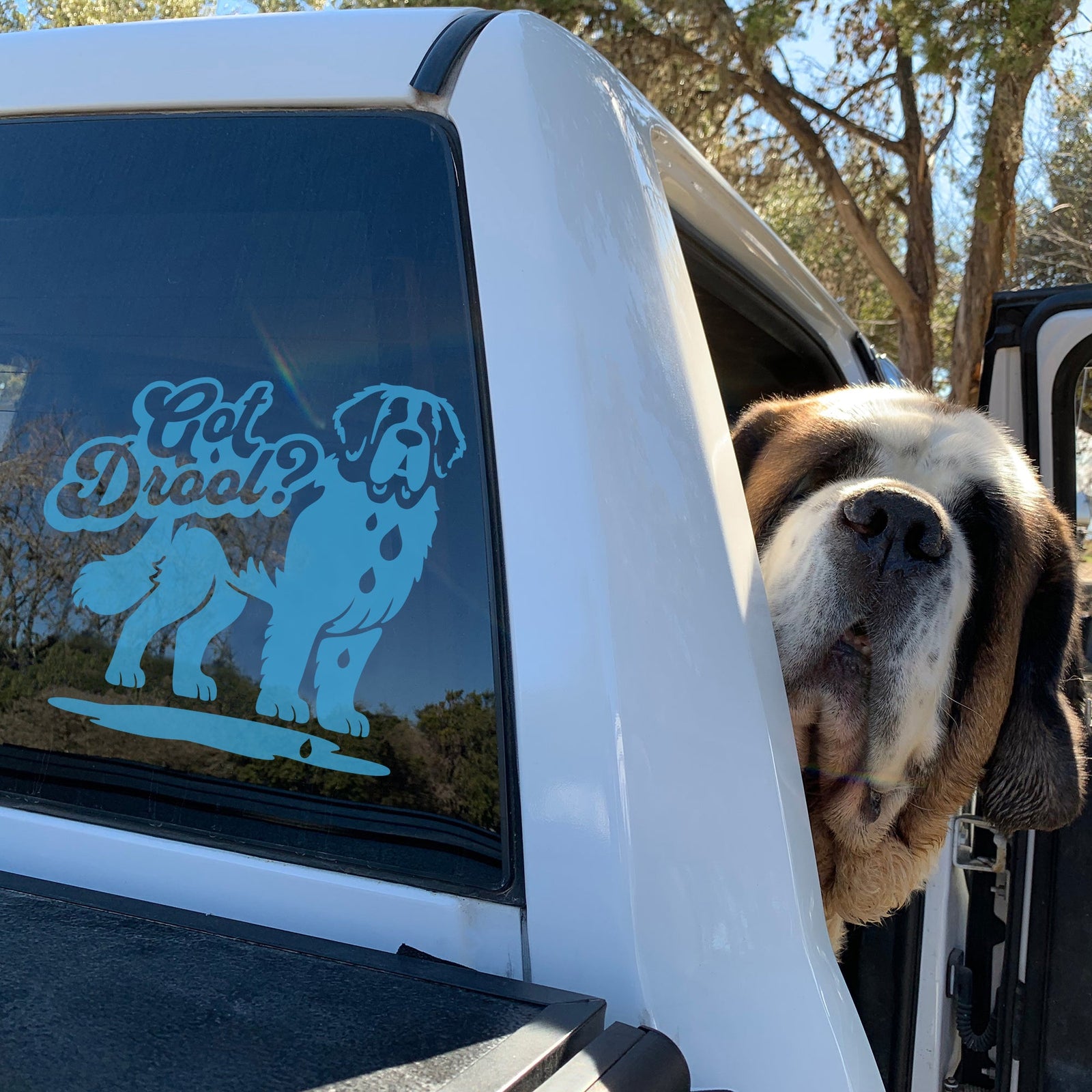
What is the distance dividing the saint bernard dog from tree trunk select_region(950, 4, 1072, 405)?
28.0ft

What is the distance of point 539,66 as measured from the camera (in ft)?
4.08

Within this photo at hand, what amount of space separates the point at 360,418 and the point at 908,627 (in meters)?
0.97

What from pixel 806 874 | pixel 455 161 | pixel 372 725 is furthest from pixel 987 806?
pixel 455 161

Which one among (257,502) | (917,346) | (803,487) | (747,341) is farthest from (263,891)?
(917,346)

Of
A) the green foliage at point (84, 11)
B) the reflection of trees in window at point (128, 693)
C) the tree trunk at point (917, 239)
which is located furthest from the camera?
the green foliage at point (84, 11)

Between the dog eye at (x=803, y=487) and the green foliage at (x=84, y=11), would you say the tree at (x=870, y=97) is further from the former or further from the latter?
the dog eye at (x=803, y=487)

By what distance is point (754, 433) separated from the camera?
238cm

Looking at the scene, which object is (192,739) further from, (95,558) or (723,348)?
(723,348)

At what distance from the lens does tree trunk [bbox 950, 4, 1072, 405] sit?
9.81 m

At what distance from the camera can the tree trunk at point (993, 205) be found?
9812 millimetres

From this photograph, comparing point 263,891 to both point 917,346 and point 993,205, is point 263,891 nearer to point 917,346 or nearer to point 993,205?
point 993,205

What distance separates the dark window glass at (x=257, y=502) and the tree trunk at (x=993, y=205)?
971 centimetres

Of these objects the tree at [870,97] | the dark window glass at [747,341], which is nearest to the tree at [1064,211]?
the tree at [870,97]

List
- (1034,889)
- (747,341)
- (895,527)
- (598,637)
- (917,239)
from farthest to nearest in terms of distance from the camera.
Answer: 1. (917,239)
2. (747,341)
3. (1034,889)
4. (895,527)
5. (598,637)
